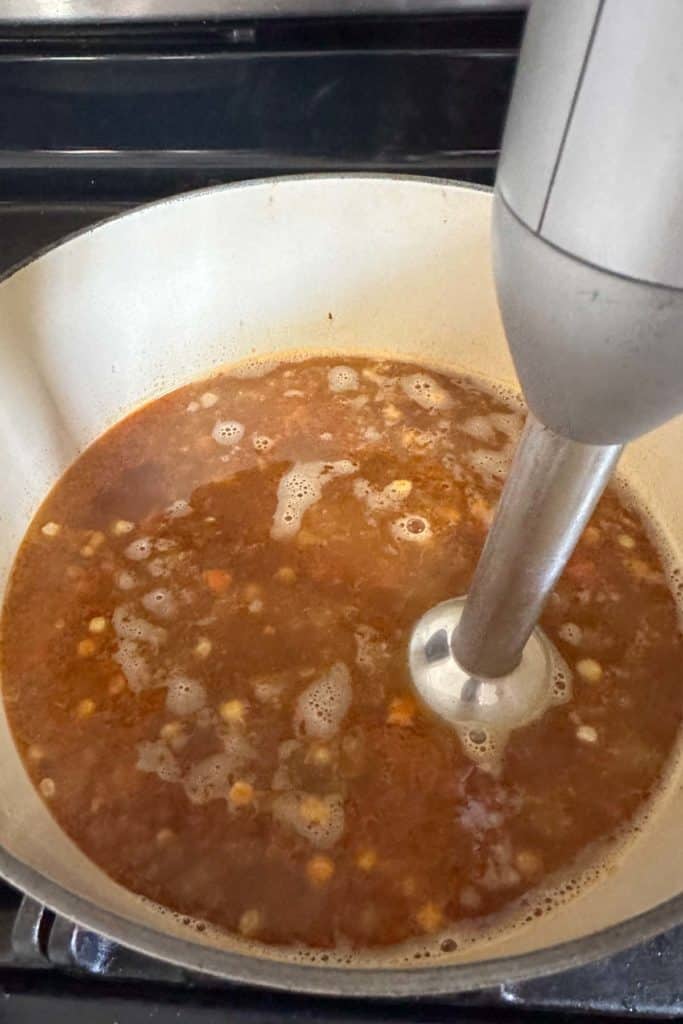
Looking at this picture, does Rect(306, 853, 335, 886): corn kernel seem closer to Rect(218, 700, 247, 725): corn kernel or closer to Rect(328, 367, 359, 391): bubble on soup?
Rect(218, 700, 247, 725): corn kernel

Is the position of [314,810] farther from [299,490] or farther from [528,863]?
[299,490]

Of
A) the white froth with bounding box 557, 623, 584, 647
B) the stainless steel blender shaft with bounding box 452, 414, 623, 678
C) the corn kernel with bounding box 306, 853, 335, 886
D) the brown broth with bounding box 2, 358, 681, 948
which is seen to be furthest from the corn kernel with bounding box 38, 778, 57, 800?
the white froth with bounding box 557, 623, 584, 647

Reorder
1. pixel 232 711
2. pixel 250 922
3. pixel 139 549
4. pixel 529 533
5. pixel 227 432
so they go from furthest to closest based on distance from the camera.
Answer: pixel 227 432, pixel 139 549, pixel 232 711, pixel 250 922, pixel 529 533

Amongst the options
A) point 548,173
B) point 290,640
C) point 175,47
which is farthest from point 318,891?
point 175,47

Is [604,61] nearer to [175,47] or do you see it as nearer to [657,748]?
[657,748]

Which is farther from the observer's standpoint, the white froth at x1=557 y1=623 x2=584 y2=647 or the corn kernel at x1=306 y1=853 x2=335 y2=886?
the white froth at x1=557 y1=623 x2=584 y2=647

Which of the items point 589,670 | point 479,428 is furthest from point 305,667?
point 479,428
